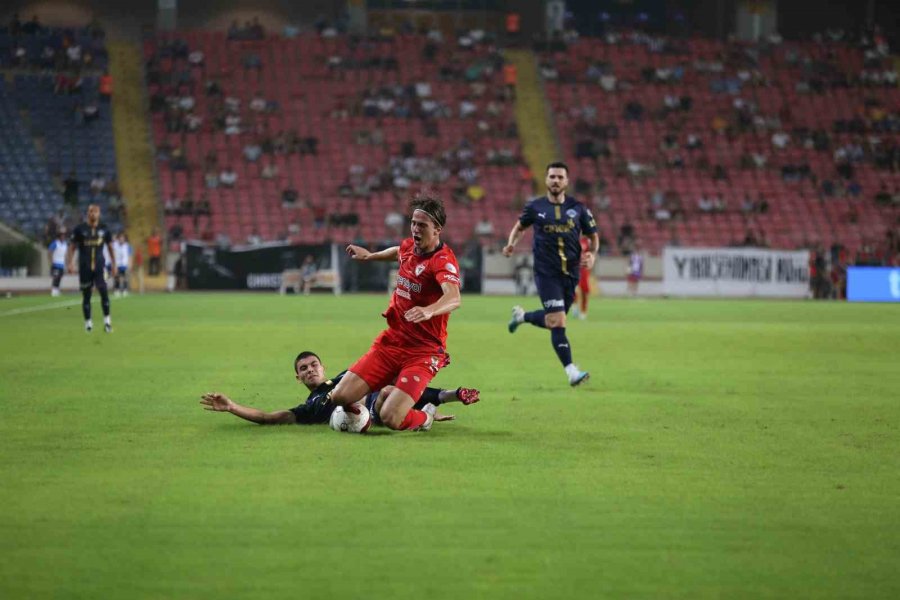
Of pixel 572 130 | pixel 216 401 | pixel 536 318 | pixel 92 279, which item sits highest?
pixel 572 130

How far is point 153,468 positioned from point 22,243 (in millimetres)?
38031

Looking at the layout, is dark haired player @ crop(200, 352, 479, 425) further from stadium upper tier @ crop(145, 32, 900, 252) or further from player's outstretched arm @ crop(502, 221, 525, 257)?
stadium upper tier @ crop(145, 32, 900, 252)

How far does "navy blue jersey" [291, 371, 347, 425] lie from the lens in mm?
9875

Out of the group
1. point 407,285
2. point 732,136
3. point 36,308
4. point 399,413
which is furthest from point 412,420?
point 732,136

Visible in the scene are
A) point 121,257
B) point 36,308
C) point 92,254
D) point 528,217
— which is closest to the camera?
point 528,217

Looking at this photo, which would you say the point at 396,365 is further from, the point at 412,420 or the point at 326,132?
the point at 326,132

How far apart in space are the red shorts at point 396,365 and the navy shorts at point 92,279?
12965mm

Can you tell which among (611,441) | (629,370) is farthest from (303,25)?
(611,441)

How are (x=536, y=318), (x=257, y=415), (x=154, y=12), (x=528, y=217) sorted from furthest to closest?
1. (x=154, y=12)
2. (x=536, y=318)
3. (x=528, y=217)
4. (x=257, y=415)

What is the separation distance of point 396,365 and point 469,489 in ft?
8.48

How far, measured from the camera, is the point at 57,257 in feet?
129

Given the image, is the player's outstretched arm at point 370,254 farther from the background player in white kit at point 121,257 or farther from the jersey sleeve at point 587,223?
the background player in white kit at point 121,257

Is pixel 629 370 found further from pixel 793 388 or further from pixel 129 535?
pixel 129 535

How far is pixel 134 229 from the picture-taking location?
157 ft
